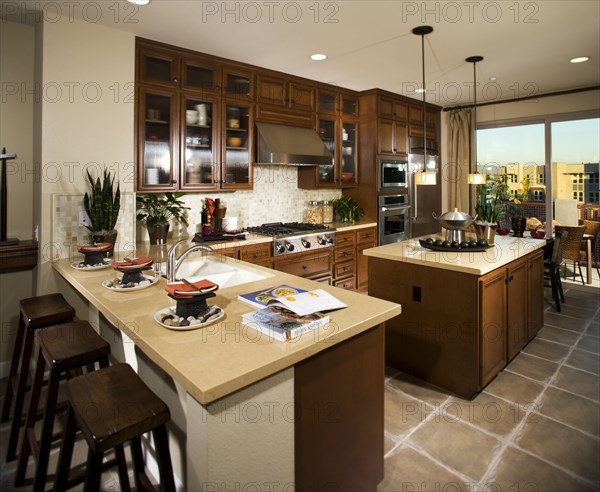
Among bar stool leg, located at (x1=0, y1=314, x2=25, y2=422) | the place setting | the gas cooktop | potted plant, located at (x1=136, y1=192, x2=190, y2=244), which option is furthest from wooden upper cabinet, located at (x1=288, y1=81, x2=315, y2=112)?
the place setting

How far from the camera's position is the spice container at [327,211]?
206 inches

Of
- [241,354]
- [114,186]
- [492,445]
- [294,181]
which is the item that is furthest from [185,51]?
[492,445]

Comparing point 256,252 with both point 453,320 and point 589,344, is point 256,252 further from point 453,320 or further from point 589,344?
point 589,344

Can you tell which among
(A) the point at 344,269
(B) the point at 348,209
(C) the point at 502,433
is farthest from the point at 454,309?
(B) the point at 348,209

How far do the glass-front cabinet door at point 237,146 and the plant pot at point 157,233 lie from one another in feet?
2.53

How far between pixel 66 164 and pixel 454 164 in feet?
17.6

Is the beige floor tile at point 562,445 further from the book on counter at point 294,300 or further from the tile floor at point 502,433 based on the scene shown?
the book on counter at point 294,300

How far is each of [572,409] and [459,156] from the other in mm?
4439

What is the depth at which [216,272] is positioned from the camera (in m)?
2.74

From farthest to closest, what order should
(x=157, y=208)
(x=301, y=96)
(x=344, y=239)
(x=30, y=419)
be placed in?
1. (x=344, y=239)
2. (x=301, y=96)
3. (x=157, y=208)
4. (x=30, y=419)

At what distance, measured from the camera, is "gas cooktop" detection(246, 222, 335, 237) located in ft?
13.4

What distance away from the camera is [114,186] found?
3195mm

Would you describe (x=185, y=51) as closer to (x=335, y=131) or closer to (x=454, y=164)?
(x=335, y=131)

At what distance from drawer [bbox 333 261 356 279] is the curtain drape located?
89.3 inches
